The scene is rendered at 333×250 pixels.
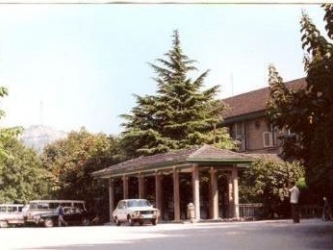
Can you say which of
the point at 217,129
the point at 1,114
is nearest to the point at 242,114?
the point at 217,129

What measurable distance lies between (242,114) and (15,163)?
3026 cm

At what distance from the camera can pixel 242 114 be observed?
50.3 meters

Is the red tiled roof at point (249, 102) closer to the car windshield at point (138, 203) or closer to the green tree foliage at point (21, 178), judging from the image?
the car windshield at point (138, 203)

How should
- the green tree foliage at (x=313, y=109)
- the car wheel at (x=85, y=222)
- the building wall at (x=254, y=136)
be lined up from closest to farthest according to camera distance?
the green tree foliage at (x=313, y=109) < the car wheel at (x=85, y=222) < the building wall at (x=254, y=136)

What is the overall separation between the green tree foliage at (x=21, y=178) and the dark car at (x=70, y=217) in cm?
2418

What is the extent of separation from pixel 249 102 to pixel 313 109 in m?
35.7

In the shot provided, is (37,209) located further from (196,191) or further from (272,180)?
(272,180)

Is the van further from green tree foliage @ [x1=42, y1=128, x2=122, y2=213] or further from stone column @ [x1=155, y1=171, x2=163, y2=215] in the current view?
stone column @ [x1=155, y1=171, x2=163, y2=215]

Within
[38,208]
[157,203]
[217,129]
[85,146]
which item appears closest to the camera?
[157,203]

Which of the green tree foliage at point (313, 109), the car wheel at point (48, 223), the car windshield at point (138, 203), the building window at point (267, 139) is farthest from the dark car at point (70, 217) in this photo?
the green tree foliage at point (313, 109)

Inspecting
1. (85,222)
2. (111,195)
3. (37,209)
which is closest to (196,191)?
(111,195)

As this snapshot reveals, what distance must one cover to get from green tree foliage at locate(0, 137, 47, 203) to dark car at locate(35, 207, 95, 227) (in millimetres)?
24177

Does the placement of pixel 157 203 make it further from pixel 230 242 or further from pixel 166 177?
pixel 230 242

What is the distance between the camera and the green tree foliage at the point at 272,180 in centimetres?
3519
